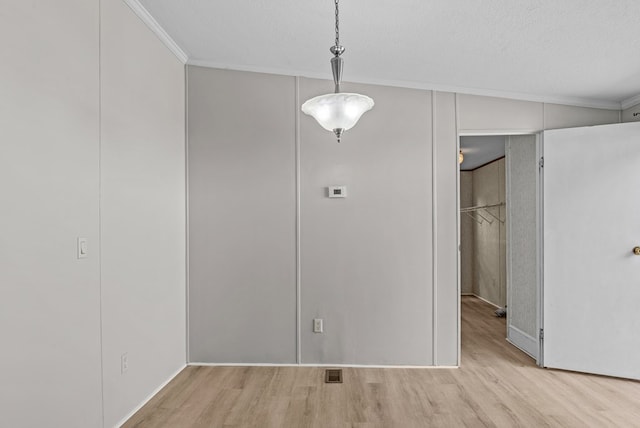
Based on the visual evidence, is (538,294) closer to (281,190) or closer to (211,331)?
(281,190)

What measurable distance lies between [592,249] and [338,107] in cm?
267

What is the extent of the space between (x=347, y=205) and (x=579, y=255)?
2.00 metres

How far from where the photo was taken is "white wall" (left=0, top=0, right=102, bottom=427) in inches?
63.4

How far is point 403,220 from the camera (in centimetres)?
338

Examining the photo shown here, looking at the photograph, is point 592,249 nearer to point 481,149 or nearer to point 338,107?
point 481,149

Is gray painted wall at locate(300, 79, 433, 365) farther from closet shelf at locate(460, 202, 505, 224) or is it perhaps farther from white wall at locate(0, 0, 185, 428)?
closet shelf at locate(460, 202, 505, 224)

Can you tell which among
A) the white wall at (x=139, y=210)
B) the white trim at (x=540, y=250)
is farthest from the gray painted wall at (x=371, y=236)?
the white wall at (x=139, y=210)

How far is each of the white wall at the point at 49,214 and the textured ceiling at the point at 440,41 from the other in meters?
0.91

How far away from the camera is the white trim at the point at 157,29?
2.53 meters

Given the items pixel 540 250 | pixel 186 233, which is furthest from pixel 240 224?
pixel 540 250

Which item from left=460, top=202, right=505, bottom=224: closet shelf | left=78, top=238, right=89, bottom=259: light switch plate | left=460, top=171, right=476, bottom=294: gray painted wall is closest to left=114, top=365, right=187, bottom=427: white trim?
left=78, top=238, right=89, bottom=259: light switch plate

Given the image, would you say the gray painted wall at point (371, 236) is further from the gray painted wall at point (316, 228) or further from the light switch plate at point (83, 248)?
the light switch plate at point (83, 248)

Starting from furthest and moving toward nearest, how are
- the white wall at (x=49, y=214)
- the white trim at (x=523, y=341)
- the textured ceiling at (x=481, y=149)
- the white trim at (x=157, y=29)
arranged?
the textured ceiling at (x=481, y=149), the white trim at (x=523, y=341), the white trim at (x=157, y=29), the white wall at (x=49, y=214)

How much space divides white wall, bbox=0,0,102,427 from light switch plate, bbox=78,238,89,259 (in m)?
0.03
